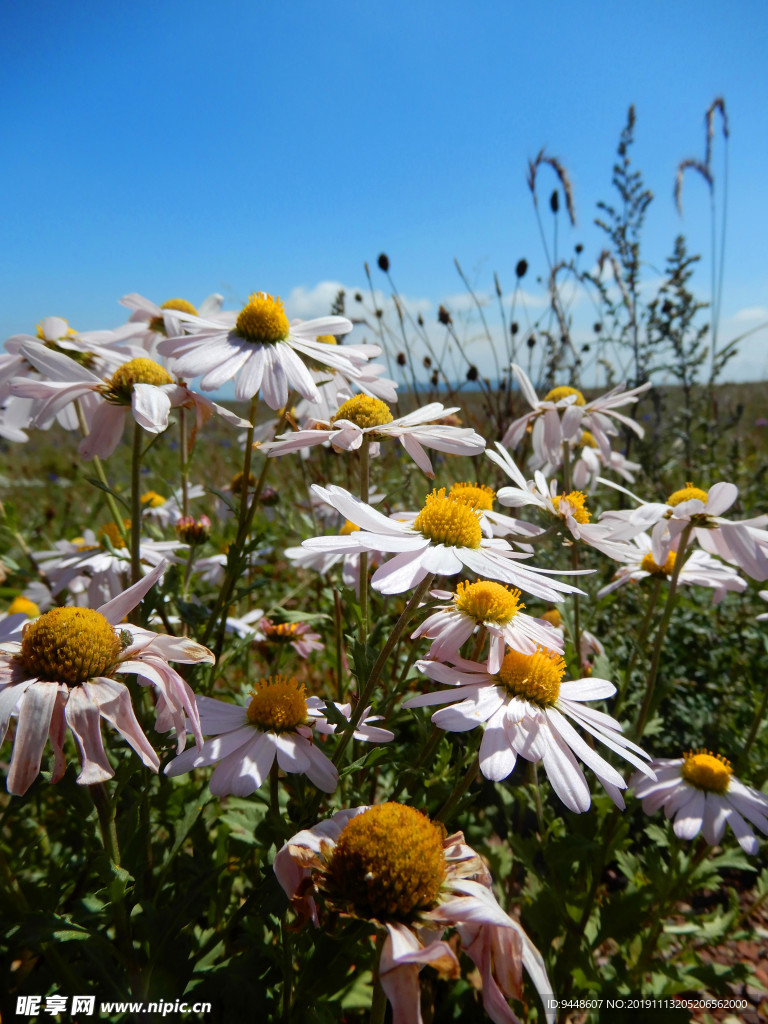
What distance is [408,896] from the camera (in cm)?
91

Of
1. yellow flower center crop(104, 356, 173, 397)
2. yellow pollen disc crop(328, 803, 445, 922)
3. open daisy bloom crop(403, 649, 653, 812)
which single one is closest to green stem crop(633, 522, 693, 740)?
open daisy bloom crop(403, 649, 653, 812)

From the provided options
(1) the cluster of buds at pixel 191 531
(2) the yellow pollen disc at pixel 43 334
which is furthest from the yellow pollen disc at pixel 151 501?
(2) the yellow pollen disc at pixel 43 334

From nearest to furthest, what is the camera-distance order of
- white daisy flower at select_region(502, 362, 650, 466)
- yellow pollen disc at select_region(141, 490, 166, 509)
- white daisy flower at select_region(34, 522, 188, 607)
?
1. white daisy flower at select_region(34, 522, 188, 607)
2. white daisy flower at select_region(502, 362, 650, 466)
3. yellow pollen disc at select_region(141, 490, 166, 509)

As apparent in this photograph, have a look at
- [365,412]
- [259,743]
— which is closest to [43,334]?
[365,412]

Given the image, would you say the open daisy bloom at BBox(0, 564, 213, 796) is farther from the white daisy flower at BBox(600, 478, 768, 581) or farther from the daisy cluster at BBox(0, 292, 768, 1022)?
the white daisy flower at BBox(600, 478, 768, 581)

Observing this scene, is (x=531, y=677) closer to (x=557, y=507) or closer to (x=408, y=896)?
(x=408, y=896)

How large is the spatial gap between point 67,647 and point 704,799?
68.8 inches

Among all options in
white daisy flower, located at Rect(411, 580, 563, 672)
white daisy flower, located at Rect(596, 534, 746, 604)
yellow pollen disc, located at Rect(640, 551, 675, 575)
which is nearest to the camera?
white daisy flower, located at Rect(411, 580, 563, 672)

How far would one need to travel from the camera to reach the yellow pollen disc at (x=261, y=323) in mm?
1650

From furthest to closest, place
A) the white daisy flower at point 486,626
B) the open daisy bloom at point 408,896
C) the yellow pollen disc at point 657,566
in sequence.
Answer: the yellow pollen disc at point 657,566 < the white daisy flower at point 486,626 < the open daisy bloom at point 408,896

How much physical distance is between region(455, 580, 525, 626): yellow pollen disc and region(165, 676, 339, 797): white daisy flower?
0.40 meters

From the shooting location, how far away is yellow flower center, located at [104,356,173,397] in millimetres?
1499

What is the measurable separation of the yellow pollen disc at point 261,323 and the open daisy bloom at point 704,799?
5.27 feet

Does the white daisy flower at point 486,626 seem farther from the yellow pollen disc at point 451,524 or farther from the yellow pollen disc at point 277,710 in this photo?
the yellow pollen disc at point 277,710
